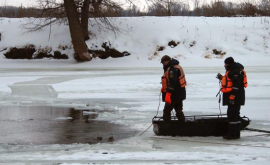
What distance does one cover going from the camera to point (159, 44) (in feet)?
104

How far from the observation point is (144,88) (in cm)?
1694

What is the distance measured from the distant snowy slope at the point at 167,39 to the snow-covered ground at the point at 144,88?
0.06 metres

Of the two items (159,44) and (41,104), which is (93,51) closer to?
(159,44)

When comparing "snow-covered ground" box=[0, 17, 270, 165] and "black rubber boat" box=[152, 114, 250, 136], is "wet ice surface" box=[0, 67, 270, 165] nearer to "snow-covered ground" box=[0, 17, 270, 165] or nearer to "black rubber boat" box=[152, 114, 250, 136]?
"snow-covered ground" box=[0, 17, 270, 165]

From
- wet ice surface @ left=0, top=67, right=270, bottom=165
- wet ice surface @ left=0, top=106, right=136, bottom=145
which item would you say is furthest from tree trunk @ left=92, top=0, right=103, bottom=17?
wet ice surface @ left=0, top=106, right=136, bottom=145

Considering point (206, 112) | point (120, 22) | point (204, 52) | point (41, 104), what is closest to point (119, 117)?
point (206, 112)

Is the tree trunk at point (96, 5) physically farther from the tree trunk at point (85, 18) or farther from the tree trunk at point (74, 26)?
the tree trunk at point (74, 26)

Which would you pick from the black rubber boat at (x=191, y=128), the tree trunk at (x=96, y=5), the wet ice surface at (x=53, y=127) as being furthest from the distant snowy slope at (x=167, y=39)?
the black rubber boat at (x=191, y=128)

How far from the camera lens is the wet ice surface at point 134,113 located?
7.04 meters

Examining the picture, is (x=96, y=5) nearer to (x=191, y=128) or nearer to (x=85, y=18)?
(x=85, y=18)

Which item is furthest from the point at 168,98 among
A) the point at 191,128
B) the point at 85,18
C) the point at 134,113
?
the point at 85,18

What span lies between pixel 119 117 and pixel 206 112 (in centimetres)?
220

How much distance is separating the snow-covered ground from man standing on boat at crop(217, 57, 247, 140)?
9.1 inches

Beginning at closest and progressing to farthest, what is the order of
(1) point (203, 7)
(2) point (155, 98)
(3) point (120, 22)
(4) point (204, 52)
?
1. (2) point (155, 98)
2. (4) point (204, 52)
3. (3) point (120, 22)
4. (1) point (203, 7)
